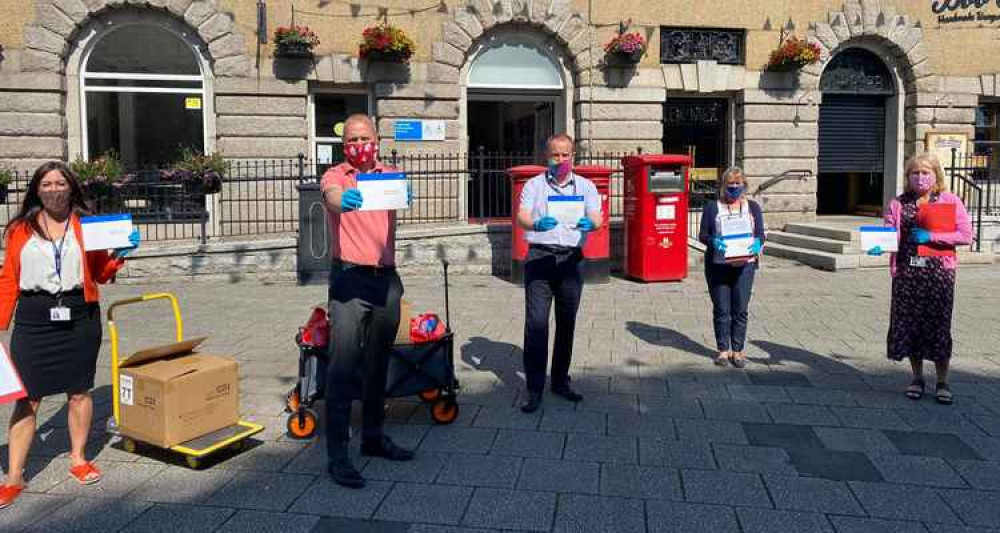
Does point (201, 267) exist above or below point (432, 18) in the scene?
below

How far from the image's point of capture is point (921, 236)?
5.57 m

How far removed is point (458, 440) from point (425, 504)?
0.98 m

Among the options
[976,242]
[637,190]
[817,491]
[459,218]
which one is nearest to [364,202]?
[817,491]

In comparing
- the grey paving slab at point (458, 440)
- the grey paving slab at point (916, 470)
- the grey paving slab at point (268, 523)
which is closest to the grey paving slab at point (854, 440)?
the grey paving slab at point (916, 470)

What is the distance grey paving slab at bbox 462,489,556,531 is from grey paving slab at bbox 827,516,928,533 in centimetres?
133

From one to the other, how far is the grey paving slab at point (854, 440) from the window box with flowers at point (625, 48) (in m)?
10.3

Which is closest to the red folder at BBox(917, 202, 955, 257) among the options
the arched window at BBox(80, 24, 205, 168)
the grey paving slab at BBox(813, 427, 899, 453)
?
the grey paving slab at BBox(813, 427, 899, 453)

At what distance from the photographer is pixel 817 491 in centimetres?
402

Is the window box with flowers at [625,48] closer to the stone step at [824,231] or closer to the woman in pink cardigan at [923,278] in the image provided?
the stone step at [824,231]

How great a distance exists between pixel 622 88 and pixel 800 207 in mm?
4460

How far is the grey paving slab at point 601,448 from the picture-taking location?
4492 mm

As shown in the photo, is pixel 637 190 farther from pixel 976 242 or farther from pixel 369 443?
pixel 369 443

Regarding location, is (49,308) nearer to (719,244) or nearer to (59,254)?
(59,254)

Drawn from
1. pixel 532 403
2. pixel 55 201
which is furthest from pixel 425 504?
pixel 55 201
